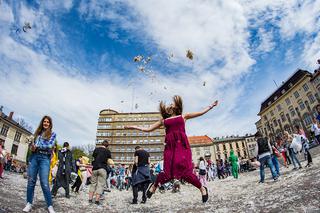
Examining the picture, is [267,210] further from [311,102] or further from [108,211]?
[311,102]

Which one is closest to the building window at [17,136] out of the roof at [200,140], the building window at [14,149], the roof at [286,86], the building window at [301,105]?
the building window at [14,149]

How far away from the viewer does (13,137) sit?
55938 mm

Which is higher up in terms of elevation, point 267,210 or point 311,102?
point 311,102

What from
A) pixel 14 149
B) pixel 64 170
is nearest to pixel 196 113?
pixel 64 170

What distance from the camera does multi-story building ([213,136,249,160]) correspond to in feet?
301

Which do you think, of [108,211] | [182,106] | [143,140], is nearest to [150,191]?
[182,106]

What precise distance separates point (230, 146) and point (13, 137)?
262 feet

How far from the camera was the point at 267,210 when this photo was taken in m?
4.27

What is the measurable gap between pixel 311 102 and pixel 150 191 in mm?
62133

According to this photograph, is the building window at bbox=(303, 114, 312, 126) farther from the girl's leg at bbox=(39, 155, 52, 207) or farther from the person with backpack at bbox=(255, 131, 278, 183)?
the girl's leg at bbox=(39, 155, 52, 207)

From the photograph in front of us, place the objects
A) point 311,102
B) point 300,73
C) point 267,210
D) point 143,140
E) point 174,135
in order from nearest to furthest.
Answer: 1. point 174,135
2. point 267,210
3. point 311,102
4. point 300,73
5. point 143,140

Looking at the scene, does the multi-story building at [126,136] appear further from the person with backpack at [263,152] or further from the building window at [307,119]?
the person with backpack at [263,152]

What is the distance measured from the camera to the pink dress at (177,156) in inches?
150

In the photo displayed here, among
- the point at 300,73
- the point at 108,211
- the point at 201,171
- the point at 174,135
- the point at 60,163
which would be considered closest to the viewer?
the point at 174,135
